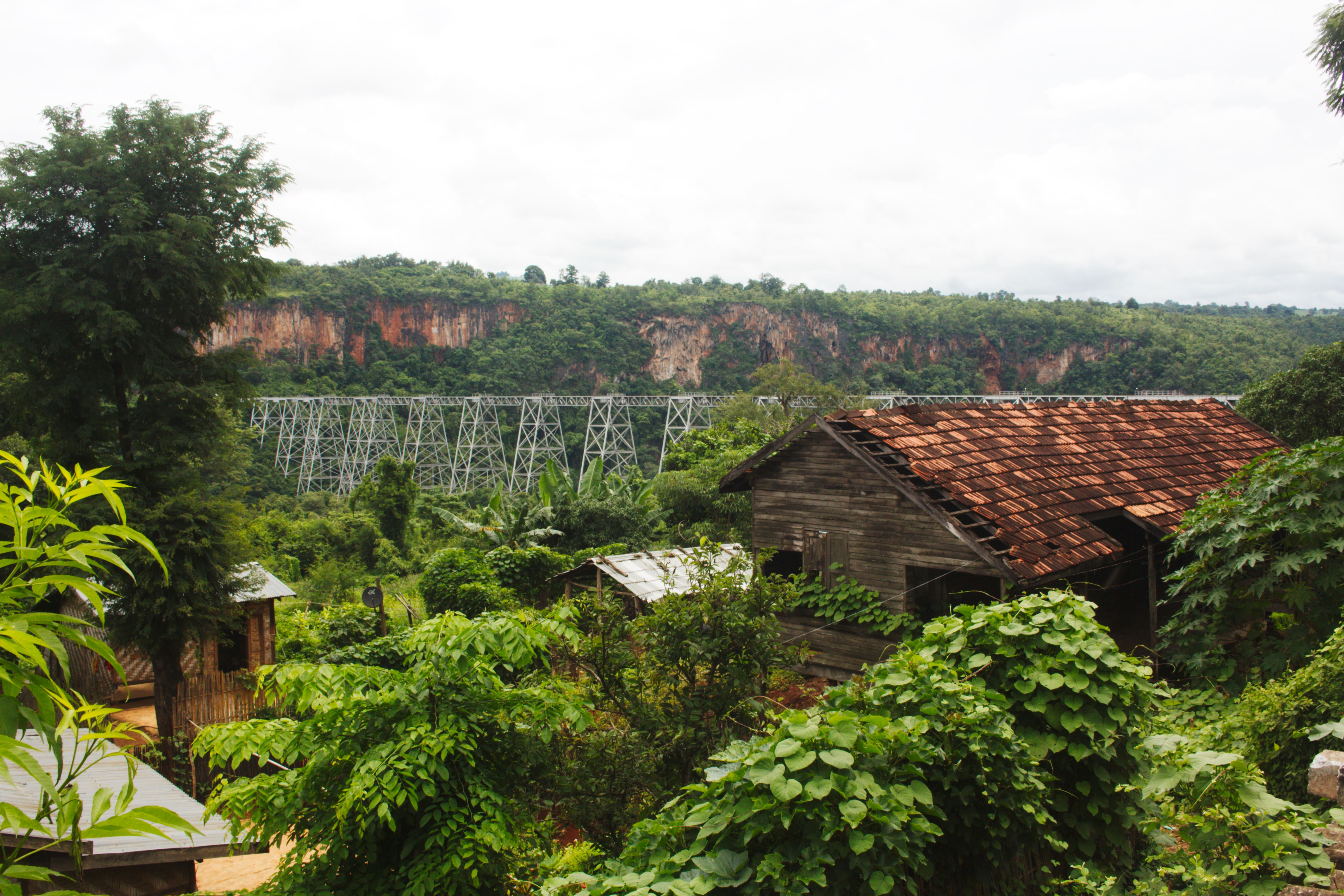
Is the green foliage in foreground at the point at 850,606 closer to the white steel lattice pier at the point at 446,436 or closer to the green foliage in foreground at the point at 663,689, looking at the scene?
the green foliage in foreground at the point at 663,689

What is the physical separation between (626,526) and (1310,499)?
13491 millimetres

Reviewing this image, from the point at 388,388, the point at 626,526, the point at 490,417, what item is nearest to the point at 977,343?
the point at 490,417

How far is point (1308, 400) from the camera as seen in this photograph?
15.3m

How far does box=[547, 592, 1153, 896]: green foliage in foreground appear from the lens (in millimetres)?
2549

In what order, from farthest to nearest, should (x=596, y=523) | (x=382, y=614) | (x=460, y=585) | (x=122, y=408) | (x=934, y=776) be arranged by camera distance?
1. (x=596, y=523)
2. (x=460, y=585)
3. (x=382, y=614)
4. (x=122, y=408)
5. (x=934, y=776)

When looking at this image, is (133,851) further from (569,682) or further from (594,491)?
(594,491)

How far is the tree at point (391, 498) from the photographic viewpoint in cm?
2586

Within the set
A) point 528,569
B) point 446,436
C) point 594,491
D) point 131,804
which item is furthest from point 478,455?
point 131,804

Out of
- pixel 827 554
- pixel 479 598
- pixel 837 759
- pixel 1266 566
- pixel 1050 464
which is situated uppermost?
pixel 1050 464

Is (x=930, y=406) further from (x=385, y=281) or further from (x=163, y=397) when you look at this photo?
(x=385, y=281)

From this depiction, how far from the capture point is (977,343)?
236 feet

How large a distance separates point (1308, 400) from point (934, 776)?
661 inches

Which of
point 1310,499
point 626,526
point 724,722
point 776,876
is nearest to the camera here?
point 776,876

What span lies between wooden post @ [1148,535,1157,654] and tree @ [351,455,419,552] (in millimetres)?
21780
